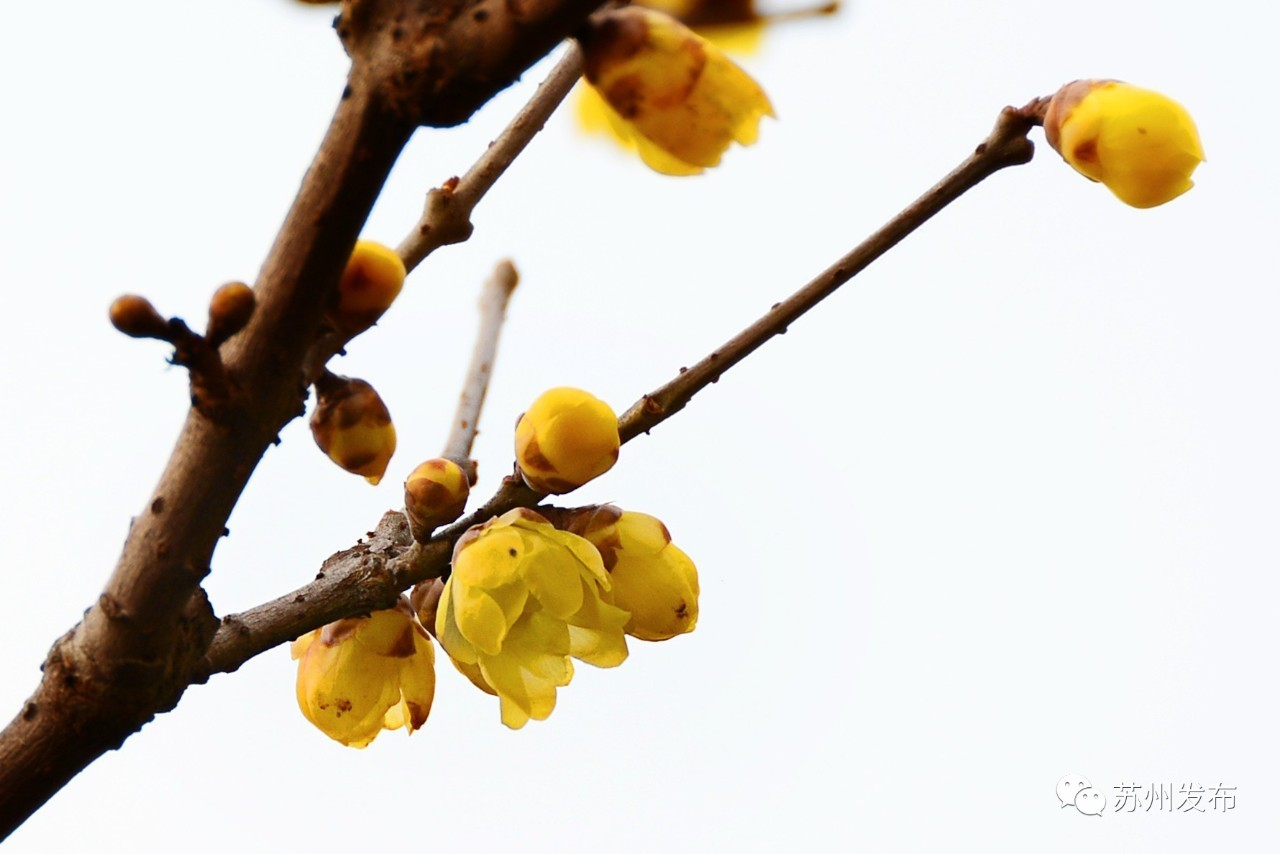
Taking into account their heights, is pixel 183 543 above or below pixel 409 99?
below

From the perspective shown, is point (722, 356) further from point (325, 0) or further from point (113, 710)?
point (325, 0)

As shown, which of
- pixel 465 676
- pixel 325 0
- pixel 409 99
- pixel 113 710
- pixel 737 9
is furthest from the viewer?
pixel 737 9

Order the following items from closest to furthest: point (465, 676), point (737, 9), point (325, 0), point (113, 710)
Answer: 1. point (113, 710)
2. point (465, 676)
3. point (325, 0)
4. point (737, 9)

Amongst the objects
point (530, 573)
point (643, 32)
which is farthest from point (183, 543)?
point (643, 32)

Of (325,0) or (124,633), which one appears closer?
(124,633)

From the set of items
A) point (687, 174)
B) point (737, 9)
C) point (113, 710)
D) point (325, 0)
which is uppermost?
point (737, 9)

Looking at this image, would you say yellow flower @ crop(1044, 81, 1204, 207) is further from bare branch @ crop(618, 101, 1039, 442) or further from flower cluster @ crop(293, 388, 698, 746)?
flower cluster @ crop(293, 388, 698, 746)

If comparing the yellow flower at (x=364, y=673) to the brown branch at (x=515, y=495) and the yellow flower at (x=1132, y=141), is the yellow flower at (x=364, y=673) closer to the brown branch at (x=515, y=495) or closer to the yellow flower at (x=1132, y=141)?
the brown branch at (x=515, y=495)

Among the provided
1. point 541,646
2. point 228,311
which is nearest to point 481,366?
point 541,646
